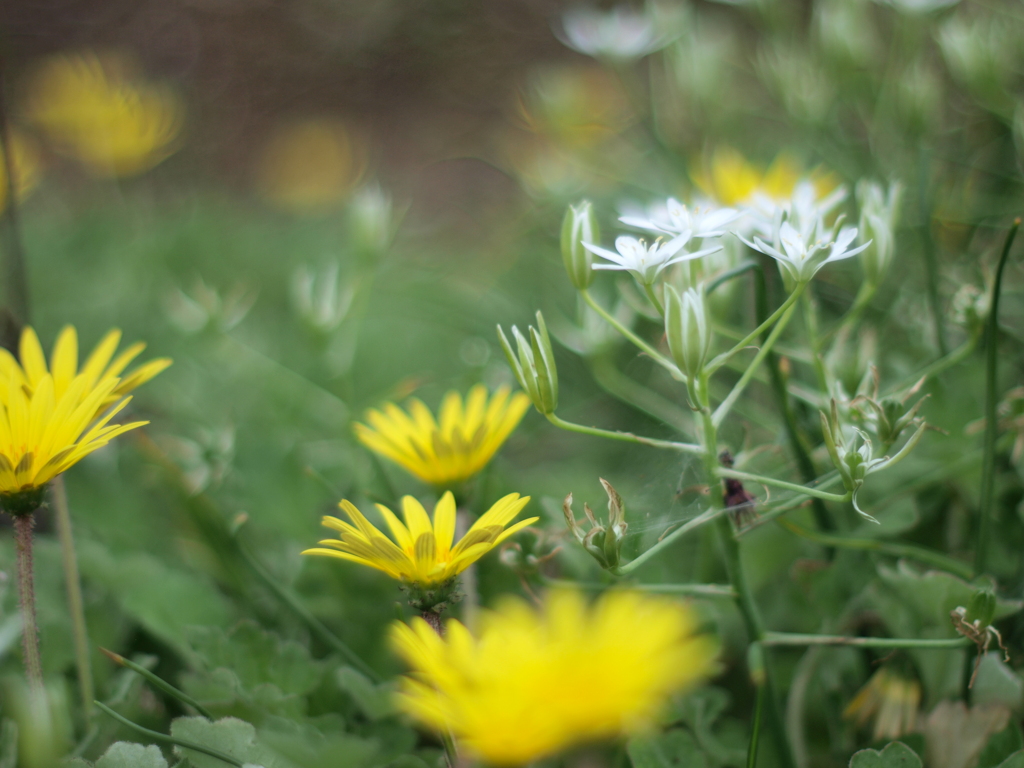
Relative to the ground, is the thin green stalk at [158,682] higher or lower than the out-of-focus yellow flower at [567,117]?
lower

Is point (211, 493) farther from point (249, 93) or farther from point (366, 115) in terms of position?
point (249, 93)

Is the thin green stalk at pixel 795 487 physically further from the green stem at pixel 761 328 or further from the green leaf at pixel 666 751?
the green leaf at pixel 666 751

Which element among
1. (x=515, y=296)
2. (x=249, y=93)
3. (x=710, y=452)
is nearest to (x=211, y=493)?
(x=710, y=452)

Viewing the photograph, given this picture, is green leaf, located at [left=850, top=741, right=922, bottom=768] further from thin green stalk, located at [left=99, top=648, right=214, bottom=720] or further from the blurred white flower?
the blurred white flower

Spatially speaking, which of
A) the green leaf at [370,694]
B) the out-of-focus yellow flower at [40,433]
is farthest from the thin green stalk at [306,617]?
the out-of-focus yellow flower at [40,433]

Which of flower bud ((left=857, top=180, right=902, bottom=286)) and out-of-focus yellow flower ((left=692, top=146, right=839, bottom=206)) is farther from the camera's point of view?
out-of-focus yellow flower ((left=692, top=146, right=839, bottom=206))

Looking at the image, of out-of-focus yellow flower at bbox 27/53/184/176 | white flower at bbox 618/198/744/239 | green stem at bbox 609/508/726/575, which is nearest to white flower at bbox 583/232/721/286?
white flower at bbox 618/198/744/239
